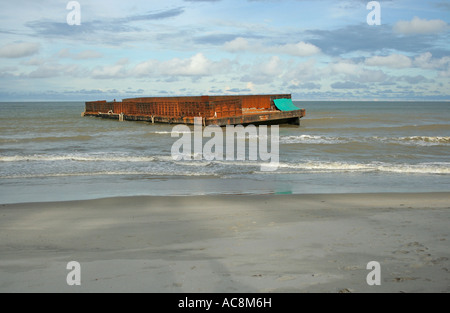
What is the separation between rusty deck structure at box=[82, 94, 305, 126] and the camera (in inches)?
1157

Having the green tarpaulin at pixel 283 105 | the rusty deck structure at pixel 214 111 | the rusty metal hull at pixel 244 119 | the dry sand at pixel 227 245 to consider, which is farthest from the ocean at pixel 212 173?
the green tarpaulin at pixel 283 105

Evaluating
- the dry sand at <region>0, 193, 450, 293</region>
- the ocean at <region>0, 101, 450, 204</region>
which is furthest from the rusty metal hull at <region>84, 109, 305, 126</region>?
the dry sand at <region>0, 193, 450, 293</region>

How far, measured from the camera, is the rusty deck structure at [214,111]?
96.4ft

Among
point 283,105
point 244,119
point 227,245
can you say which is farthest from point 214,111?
point 227,245

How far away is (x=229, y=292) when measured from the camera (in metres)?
3.41

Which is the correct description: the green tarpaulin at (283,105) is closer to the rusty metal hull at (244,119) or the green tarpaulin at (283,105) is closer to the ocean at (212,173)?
the rusty metal hull at (244,119)

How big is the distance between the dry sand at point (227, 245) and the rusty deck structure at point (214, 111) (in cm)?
2184

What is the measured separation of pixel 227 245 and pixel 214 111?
25.1m

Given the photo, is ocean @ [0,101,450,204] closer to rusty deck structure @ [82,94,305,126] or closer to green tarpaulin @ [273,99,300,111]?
rusty deck structure @ [82,94,305,126]

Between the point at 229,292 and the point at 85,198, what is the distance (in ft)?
18.3

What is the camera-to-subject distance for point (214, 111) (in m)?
29.4

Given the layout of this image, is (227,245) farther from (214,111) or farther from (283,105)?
(283,105)

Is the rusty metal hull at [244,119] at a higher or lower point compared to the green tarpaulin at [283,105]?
lower
